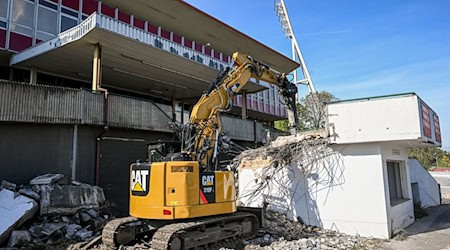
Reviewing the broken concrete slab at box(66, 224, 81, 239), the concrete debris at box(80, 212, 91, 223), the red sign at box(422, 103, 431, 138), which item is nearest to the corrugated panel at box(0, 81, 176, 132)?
the concrete debris at box(80, 212, 91, 223)

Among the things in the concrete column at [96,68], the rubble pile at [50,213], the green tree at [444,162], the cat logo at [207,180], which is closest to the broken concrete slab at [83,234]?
the rubble pile at [50,213]

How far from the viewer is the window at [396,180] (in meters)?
12.8

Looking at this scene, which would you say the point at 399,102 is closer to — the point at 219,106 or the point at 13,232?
the point at 219,106

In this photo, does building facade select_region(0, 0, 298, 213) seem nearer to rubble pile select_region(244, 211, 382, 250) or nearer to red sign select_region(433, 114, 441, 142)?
rubble pile select_region(244, 211, 382, 250)

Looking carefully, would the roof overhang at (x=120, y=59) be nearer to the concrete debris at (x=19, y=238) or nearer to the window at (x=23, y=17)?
the window at (x=23, y=17)

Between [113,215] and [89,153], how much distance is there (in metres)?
2.49

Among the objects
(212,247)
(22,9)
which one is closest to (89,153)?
(212,247)

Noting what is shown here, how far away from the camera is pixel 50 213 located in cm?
947

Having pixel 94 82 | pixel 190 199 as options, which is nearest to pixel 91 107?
pixel 94 82

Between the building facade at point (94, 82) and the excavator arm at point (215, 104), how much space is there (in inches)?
182

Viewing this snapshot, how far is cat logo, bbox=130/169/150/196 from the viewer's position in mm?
7862

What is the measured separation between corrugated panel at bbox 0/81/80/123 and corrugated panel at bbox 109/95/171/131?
1.44 m

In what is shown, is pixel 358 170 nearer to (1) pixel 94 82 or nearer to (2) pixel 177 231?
(2) pixel 177 231

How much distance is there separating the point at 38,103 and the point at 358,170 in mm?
10658
